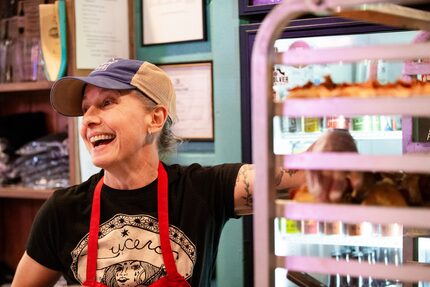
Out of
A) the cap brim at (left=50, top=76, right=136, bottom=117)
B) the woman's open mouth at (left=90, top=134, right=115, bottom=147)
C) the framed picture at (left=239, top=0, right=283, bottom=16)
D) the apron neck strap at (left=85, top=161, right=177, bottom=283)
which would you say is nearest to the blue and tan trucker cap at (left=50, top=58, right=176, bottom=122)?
the cap brim at (left=50, top=76, right=136, bottom=117)

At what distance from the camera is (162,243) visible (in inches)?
71.7

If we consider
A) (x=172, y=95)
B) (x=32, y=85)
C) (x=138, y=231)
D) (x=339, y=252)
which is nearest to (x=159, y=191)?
(x=138, y=231)

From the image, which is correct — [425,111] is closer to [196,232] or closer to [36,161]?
[196,232]

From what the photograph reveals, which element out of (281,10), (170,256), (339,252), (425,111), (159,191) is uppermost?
(281,10)

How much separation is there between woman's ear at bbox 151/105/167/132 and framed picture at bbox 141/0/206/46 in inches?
40.1

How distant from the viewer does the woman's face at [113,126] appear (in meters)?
1.82

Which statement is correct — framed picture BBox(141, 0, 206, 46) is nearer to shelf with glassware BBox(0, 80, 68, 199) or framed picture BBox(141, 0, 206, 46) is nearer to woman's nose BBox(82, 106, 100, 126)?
shelf with glassware BBox(0, 80, 68, 199)

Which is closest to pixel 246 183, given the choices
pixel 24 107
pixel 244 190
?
pixel 244 190

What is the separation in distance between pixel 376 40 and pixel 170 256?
140 centimetres

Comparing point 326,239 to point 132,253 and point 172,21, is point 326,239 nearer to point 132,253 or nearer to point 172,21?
point 132,253

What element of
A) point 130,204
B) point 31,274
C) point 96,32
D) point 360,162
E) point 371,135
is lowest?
point 31,274

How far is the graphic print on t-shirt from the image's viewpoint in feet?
5.91

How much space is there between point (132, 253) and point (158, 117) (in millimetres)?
445

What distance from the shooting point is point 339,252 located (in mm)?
2961
